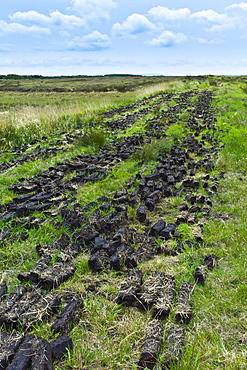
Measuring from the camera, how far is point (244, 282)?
3.21m

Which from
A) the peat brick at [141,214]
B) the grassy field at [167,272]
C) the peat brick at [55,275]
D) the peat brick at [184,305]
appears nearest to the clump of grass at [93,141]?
the grassy field at [167,272]

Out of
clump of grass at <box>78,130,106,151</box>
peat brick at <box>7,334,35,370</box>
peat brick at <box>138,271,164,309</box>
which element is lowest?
peat brick at <box>138,271,164,309</box>

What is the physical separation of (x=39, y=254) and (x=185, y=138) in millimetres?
8656

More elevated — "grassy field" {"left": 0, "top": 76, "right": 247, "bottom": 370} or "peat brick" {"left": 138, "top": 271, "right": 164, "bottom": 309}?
"peat brick" {"left": 138, "top": 271, "right": 164, "bottom": 309}

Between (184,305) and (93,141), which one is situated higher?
(93,141)

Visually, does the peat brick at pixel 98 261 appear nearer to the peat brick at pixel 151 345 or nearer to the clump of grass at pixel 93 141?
the peat brick at pixel 151 345

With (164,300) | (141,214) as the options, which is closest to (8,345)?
(164,300)

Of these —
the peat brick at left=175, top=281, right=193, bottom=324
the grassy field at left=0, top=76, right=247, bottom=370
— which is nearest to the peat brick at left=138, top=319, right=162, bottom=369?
the grassy field at left=0, top=76, right=247, bottom=370

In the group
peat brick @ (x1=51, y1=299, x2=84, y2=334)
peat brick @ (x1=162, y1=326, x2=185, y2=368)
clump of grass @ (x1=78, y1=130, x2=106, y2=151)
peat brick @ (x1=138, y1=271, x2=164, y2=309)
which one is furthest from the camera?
clump of grass @ (x1=78, y1=130, x2=106, y2=151)

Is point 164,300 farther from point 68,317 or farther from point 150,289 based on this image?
point 68,317

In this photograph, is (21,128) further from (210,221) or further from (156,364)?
(156,364)

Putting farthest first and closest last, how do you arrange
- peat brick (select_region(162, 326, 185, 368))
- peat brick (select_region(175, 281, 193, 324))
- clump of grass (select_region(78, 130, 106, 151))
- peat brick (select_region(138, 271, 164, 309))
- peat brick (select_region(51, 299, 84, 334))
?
clump of grass (select_region(78, 130, 106, 151)) < peat brick (select_region(138, 271, 164, 309)) < peat brick (select_region(175, 281, 193, 324)) < peat brick (select_region(51, 299, 84, 334)) < peat brick (select_region(162, 326, 185, 368))

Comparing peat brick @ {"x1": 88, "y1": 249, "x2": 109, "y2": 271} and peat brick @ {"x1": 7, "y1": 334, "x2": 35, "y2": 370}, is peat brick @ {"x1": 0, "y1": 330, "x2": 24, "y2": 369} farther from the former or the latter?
peat brick @ {"x1": 88, "y1": 249, "x2": 109, "y2": 271}

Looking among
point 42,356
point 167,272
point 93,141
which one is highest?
point 93,141
